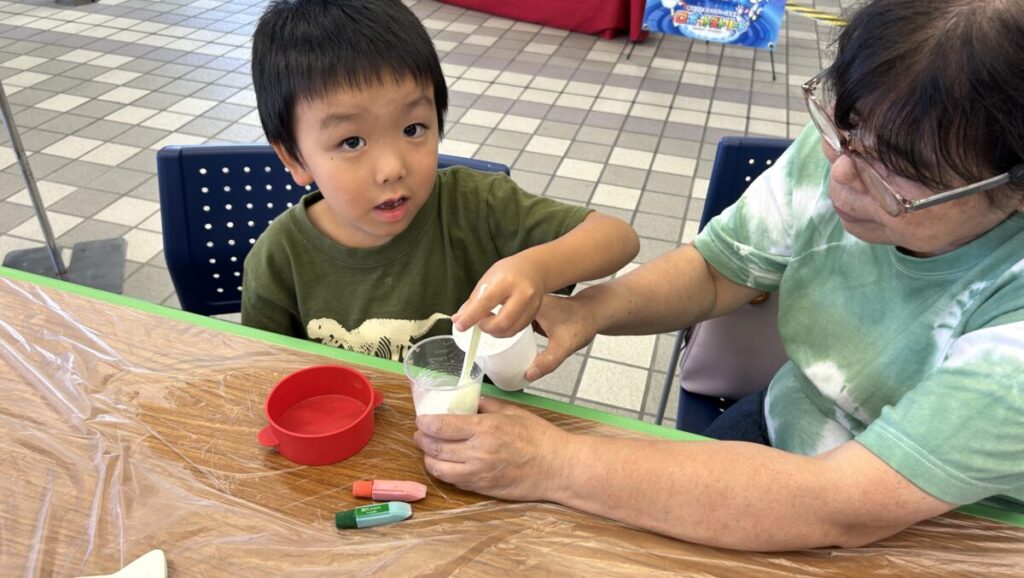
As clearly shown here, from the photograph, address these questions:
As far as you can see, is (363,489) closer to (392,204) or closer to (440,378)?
(440,378)

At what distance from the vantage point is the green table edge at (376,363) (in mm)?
803

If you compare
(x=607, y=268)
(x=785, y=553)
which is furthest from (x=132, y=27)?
(x=785, y=553)

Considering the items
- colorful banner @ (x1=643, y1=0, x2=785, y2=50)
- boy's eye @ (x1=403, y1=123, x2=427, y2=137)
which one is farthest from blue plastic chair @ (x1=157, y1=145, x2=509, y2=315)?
colorful banner @ (x1=643, y1=0, x2=785, y2=50)

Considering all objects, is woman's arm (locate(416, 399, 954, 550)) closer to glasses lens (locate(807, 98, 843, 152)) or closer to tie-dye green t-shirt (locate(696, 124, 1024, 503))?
tie-dye green t-shirt (locate(696, 124, 1024, 503))

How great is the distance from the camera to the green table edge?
0.80 m

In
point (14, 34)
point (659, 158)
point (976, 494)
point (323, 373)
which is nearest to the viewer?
point (976, 494)

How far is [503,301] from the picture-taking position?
861mm

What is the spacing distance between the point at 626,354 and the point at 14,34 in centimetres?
472

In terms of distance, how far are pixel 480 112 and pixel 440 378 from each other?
303 centimetres

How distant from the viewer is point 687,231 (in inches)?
112

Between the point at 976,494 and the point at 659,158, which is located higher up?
the point at 976,494

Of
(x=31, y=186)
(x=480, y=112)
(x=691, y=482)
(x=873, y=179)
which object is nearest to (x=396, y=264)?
(x=691, y=482)

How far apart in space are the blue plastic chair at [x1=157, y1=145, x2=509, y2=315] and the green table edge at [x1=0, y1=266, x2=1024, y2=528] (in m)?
0.26

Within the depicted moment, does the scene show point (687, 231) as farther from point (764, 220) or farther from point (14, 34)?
point (14, 34)
